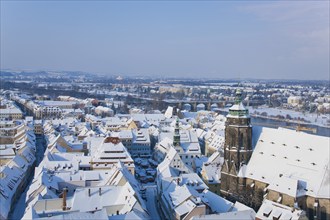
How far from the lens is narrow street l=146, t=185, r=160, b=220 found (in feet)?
171

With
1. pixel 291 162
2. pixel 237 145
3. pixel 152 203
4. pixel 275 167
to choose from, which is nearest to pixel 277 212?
pixel 291 162

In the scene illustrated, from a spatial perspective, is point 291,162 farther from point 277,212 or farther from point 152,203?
point 152,203

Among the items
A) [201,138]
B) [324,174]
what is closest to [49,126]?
[201,138]

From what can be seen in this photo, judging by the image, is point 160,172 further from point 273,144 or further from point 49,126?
point 49,126

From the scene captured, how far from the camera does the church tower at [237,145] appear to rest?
52.2m

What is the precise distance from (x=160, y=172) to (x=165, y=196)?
1017cm

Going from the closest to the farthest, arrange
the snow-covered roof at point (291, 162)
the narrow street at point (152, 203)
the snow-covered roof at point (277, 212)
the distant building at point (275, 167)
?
the snow-covered roof at point (277, 212)
the distant building at point (275, 167)
the snow-covered roof at point (291, 162)
the narrow street at point (152, 203)

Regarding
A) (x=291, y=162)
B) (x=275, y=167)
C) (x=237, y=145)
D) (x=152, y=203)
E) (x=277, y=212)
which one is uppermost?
(x=237, y=145)

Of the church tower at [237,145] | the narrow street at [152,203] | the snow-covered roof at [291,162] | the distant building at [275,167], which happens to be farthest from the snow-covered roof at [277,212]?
the narrow street at [152,203]

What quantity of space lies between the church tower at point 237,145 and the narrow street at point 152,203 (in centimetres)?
1031

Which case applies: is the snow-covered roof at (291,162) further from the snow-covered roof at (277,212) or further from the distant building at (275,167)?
the snow-covered roof at (277,212)

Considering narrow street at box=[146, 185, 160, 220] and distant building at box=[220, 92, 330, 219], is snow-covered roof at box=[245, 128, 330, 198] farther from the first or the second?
narrow street at box=[146, 185, 160, 220]

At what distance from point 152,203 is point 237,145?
50.6 feet

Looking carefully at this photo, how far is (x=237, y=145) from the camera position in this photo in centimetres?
5231
